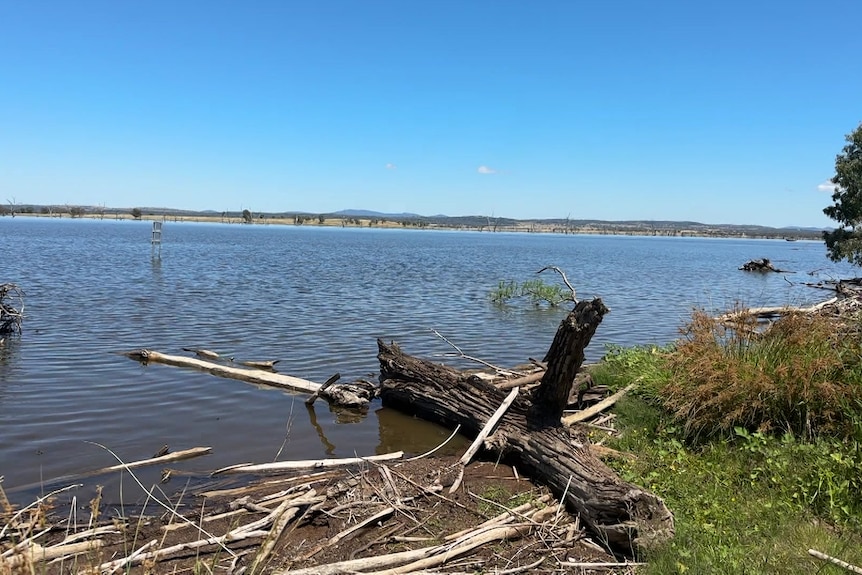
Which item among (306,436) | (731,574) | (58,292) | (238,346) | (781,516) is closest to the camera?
(731,574)

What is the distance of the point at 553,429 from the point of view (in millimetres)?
7199

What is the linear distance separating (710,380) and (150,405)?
8.22 meters

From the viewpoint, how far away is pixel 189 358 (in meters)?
12.1

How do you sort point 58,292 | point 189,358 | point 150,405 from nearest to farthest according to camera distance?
1. point 150,405
2. point 189,358
3. point 58,292

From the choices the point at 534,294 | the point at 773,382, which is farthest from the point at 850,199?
the point at 773,382

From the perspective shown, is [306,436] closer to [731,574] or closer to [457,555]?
[457,555]

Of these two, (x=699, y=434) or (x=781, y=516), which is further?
(x=699, y=434)

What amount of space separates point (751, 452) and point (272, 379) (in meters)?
7.60

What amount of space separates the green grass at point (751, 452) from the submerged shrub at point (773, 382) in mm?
15

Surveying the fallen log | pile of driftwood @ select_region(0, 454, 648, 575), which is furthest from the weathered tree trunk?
the fallen log

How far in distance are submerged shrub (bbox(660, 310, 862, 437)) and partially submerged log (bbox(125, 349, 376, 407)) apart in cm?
479

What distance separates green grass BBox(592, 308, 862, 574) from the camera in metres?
4.98

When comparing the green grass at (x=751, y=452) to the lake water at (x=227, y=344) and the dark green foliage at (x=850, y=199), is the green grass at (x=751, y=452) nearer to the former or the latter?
the lake water at (x=227, y=344)

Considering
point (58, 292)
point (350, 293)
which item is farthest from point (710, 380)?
point (58, 292)
